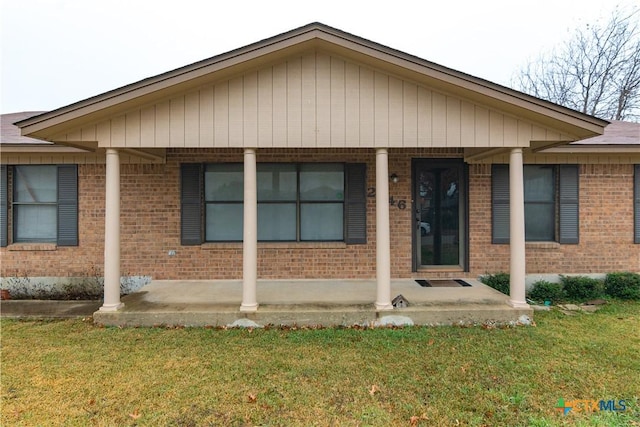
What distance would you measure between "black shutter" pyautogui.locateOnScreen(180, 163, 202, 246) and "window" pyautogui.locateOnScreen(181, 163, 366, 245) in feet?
0.21

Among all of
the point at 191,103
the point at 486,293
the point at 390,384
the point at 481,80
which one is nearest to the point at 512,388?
the point at 390,384

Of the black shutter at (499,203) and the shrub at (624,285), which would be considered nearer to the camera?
the shrub at (624,285)

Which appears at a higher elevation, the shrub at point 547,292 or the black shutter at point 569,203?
the black shutter at point 569,203

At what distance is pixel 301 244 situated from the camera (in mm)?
6504

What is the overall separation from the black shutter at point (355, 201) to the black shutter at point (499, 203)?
2.57 m

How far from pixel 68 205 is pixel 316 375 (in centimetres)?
593

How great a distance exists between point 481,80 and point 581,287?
Answer: 4.52 m

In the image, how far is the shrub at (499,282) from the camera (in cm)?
615

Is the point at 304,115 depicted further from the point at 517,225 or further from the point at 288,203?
the point at 517,225

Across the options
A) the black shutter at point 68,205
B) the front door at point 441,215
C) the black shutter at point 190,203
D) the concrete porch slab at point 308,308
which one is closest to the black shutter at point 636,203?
the front door at point 441,215

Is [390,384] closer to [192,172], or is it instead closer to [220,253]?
[220,253]

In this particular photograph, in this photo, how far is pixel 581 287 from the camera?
20.2 ft

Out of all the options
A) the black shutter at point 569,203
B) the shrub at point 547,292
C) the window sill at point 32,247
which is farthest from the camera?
the black shutter at point 569,203

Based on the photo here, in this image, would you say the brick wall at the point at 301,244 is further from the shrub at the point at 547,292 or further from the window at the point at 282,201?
the shrub at the point at 547,292
